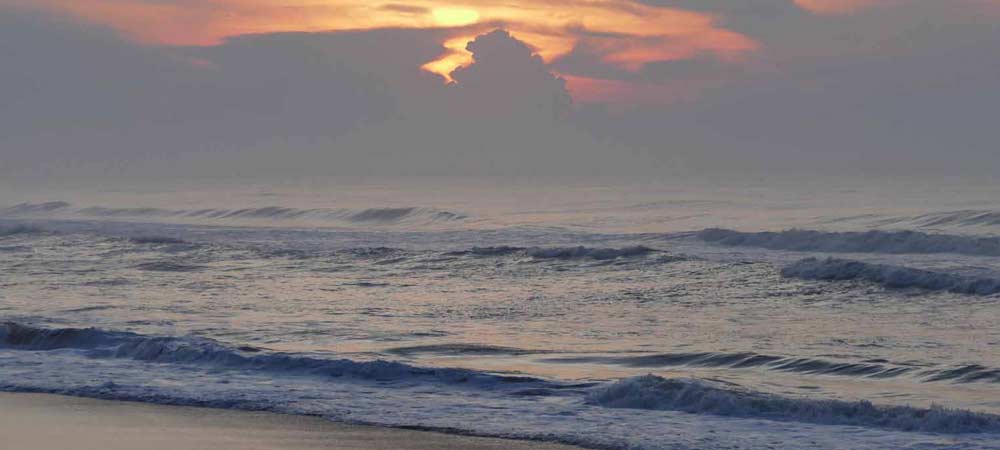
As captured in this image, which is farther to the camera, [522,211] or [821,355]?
[522,211]

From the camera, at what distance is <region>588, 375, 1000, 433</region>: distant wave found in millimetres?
9711

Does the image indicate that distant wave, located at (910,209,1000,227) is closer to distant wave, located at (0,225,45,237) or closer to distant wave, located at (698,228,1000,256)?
distant wave, located at (698,228,1000,256)

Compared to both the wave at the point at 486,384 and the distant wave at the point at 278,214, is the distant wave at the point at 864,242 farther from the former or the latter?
the distant wave at the point at 278,214

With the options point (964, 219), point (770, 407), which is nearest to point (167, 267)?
point (770, 407)

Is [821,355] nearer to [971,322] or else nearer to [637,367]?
[637,367]

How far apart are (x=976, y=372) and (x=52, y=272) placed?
19623 mm

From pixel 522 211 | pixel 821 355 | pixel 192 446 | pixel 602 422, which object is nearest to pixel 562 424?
pixel 602 422

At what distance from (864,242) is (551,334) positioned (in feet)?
57.0

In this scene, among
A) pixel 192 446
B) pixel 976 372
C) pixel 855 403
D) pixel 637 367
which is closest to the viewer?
pixel 192 446

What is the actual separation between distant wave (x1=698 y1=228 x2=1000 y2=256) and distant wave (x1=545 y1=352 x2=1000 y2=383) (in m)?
16.3

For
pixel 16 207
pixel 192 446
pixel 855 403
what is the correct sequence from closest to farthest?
pixel 192 446, pixel 855 403, pixel 16 207

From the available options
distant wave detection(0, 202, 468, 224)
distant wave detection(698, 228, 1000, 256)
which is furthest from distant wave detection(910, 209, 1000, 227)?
distant wave detection(0, 202, 468, 224)

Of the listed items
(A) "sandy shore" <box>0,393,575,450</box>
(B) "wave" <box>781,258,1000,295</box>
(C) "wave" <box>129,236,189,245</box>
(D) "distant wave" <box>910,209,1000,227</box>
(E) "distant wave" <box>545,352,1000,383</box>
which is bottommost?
(A) "sandy shore" <box>0,393,575,450</box>

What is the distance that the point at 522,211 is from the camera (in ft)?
186
